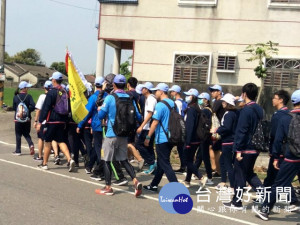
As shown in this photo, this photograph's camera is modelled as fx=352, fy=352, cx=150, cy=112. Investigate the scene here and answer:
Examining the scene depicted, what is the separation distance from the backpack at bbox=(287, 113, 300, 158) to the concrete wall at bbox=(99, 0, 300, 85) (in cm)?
851

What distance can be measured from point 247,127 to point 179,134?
3.76ft

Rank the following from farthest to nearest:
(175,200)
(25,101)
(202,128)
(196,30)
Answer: (196,30) → (25,101) → (202,128) → (175,200)

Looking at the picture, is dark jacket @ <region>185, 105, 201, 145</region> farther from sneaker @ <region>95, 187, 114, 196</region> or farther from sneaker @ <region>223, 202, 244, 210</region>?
sneaker @ <region>95, 187, 114, 196</region>

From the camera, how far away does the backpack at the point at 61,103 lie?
7238 mm

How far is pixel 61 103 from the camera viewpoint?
7.28 metres

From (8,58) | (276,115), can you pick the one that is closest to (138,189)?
(276,115)

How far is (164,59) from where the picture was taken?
13703mm

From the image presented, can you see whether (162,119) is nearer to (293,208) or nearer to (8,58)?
(293,208)

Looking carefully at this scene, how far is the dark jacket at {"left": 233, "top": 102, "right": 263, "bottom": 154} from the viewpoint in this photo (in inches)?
204

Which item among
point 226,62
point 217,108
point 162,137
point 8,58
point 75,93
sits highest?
point 8,58

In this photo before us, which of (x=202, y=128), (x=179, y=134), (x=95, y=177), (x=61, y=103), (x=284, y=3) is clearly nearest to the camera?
(x=179, y=134)

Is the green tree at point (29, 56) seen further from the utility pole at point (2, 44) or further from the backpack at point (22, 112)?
the backpack at point (22, 112)

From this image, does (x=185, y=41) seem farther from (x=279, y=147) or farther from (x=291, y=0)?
(x=279, y=147)

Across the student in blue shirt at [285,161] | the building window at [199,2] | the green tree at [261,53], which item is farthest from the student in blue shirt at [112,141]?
the building window at [199,2]
